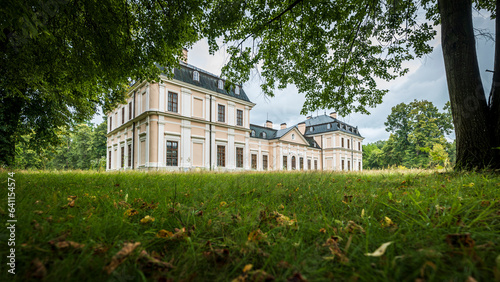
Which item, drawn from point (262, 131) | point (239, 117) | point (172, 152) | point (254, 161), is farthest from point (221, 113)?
point (262, 131)

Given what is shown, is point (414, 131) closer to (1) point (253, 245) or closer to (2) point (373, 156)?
(2) point (373, 156)

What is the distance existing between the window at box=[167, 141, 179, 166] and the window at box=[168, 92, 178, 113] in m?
2.97

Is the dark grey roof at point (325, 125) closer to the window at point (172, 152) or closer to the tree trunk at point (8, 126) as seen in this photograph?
the window at point (172, 152)

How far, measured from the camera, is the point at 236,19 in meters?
4.55

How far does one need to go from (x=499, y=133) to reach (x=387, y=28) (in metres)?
3.87

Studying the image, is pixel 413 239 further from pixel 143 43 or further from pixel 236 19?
pixel 143 43

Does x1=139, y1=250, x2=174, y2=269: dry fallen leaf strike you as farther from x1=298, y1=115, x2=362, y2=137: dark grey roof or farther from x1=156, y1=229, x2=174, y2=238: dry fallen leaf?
x1=298, y1=115, x2=362, y2=137: dark grey roof

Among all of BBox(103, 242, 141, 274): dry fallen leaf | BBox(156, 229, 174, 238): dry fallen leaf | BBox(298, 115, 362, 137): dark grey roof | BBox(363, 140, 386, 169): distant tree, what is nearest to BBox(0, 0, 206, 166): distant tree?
BBox(156, 229, 174, 238): dry fallen leaf

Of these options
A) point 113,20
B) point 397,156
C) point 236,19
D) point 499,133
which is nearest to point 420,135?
point 397,156

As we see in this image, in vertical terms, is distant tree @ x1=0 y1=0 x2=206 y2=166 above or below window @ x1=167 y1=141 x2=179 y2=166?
above

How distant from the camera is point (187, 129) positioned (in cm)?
1875

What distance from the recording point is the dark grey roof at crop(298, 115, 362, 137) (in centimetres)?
3881

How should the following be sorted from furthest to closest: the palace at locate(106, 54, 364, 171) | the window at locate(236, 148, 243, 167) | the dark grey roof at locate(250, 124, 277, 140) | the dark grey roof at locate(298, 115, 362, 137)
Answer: the dark grey roof at locate(298, 115, 362, 137) → the dark grey roof at locate(250, 124, 277, 140) → the window at locate(236, 148, 243, 167) → the palace at locate(106, 54, 364, 171)

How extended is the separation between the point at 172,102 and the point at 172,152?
4.47 m
